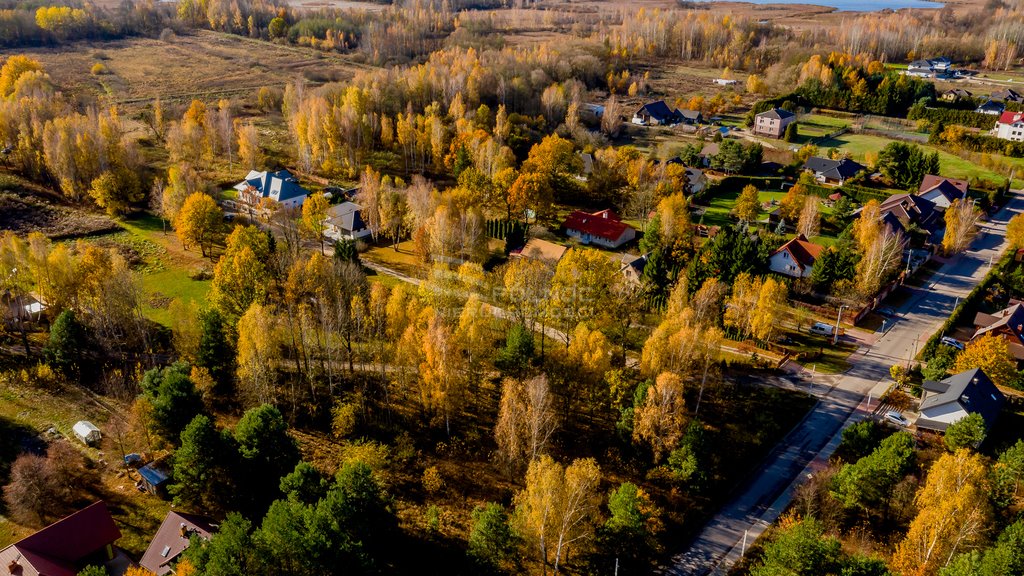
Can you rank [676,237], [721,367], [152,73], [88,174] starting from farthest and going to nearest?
1. [152,73]
2. [88,174]
3. [676,237]
4. [721,367]

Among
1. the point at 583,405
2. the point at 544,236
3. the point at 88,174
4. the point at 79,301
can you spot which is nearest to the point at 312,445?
the point at 583,405

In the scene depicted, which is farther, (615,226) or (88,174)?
(88,174)

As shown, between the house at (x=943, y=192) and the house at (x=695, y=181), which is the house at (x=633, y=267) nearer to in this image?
the house at (x=695, y=181)

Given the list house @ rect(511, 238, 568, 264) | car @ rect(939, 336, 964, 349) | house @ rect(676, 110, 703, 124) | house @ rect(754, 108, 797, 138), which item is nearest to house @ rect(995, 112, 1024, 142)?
house @ rect(754, 108, 797, 138)

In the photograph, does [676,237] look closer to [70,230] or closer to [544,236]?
[544,236]

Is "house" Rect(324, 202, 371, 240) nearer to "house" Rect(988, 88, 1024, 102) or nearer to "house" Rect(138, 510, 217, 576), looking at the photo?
"house" Rect(138, 510, 217, 576)

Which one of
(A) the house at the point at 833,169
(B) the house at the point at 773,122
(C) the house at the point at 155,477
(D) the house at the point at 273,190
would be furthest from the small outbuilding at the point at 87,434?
(B) the house at the point at 773,122

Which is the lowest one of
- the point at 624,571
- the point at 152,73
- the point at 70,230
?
the point at 624,571
